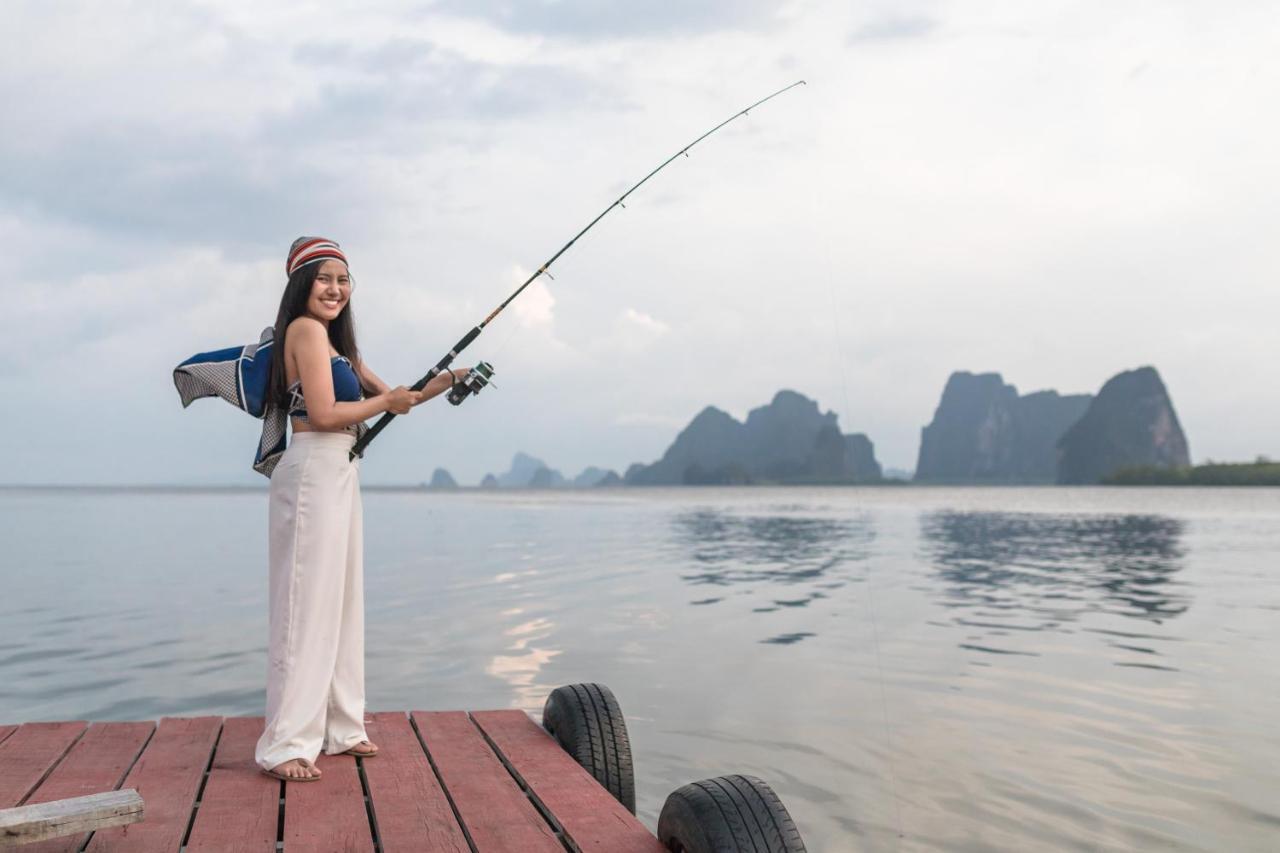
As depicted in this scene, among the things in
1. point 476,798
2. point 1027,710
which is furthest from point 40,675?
point 1027,710

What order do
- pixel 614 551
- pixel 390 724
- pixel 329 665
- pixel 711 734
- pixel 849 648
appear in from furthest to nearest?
1. pixel 614 551
2. pixel 849 648
3. pixel 711 734
4. pixel 390 724
5. pixel 329 665

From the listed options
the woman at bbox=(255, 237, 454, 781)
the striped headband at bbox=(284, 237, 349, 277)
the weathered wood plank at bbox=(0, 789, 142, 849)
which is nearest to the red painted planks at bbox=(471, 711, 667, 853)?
the woman at bbox=(255, 237, 454, 781)

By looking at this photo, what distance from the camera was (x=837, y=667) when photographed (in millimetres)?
10062

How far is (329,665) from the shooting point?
13.8 ft

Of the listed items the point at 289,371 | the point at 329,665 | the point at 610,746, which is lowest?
the point at 610,746

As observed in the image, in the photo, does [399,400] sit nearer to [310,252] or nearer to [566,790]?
[310,252]

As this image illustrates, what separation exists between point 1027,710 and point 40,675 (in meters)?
8.90

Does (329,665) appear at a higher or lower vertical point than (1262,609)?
higher

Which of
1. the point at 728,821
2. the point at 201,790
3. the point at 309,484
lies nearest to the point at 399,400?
the point at 309,484

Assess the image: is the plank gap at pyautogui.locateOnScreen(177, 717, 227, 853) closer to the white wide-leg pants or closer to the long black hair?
the white wide-leg pants

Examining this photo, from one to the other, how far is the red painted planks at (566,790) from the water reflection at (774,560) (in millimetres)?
6810

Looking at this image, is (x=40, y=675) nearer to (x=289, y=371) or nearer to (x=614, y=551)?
(x=289, y=371)

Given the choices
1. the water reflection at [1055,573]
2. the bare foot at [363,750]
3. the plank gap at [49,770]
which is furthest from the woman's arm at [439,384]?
the water reflection at [1055,573]

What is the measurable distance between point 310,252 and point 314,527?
3.63 feet
